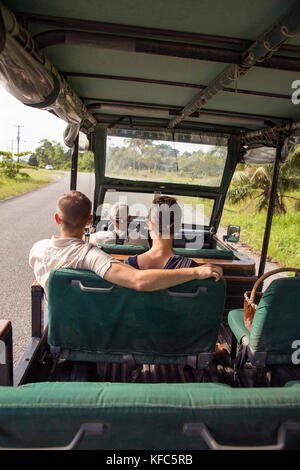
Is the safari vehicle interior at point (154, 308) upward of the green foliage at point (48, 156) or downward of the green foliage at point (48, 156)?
downward

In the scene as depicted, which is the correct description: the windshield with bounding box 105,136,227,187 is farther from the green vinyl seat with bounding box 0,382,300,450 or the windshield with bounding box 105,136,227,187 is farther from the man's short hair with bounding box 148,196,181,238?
the green vinyl seat with bounding box 0,382,300,450

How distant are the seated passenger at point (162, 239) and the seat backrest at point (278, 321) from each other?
0.59m

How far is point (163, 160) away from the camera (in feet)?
18.5

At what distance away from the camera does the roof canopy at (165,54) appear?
2.02 m

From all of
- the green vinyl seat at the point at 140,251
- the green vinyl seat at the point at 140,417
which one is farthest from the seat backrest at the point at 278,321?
the green vinyl seat at the point at 140,417

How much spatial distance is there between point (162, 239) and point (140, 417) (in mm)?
1465

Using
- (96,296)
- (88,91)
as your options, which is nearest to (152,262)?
(96,296)

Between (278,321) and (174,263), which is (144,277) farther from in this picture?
(278,321)

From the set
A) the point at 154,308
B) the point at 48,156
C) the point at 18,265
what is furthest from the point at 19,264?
the point at 48,156

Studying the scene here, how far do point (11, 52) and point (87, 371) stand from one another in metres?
2.16

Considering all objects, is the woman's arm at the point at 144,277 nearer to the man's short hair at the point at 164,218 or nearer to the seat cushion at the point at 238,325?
the man's short hair at the point at 164,218

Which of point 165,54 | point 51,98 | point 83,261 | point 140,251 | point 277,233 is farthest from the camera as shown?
point 277,233

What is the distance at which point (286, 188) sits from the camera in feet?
53.4
